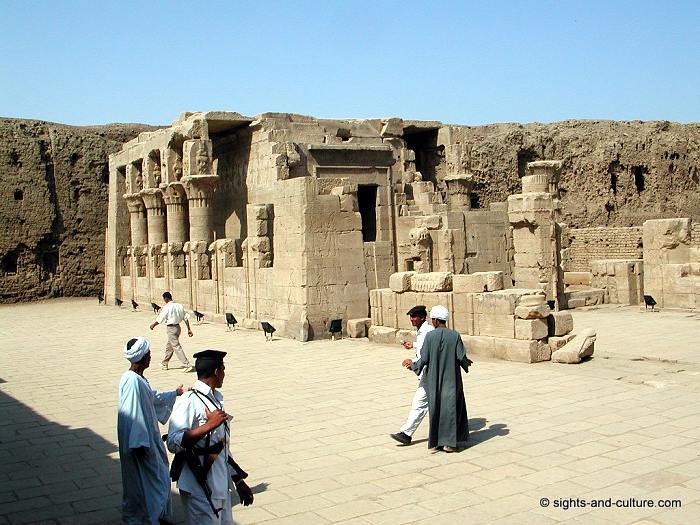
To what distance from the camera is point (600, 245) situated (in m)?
28.4

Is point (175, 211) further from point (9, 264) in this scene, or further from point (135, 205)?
point (9, 264)

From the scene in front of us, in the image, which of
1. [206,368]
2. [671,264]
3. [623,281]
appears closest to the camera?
[206,368]

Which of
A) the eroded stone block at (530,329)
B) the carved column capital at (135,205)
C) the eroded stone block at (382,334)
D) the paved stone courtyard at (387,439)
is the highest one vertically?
the carved column capital at (135,205)

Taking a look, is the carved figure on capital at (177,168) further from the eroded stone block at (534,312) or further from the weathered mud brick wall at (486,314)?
the eroded stone block at (534,312)

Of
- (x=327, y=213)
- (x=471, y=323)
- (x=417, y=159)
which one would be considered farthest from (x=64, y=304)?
(x=471, y=323)

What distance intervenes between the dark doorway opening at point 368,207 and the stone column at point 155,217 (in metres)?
7.01

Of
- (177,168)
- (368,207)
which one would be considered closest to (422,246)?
(368,207)

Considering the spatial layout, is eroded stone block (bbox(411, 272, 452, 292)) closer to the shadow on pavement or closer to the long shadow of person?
the long shadow of person

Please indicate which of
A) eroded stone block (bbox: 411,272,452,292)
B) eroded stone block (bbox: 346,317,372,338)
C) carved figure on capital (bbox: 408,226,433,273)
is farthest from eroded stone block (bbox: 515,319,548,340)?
carved figure on capital (bbox: 408,226,433,273)

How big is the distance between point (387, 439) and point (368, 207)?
13536 mm

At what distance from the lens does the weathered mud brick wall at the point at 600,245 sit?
89.5 feet

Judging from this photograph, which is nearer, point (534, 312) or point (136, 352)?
point (136, 352)

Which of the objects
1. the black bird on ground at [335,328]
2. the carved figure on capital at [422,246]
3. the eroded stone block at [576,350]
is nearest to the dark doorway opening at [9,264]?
the carved figure on capital at [422,246]

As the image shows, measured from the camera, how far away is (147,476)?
4898mm
